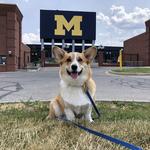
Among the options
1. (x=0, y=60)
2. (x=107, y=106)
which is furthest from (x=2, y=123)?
(x=0, y=60)

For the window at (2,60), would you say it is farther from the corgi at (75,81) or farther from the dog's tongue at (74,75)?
the dog's tongue at (74,75)

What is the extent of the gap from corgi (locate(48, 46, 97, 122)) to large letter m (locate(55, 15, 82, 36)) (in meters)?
58.7

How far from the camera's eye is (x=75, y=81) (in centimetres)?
637

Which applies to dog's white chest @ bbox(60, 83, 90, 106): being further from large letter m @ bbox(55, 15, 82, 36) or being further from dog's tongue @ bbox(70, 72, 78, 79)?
large letter m @ bbox(55, 15, 82, 36)

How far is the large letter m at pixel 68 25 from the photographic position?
6488 cm

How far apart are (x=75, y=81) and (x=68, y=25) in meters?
59.5

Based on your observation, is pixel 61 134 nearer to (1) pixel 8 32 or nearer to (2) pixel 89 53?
(2) pixel 89 53

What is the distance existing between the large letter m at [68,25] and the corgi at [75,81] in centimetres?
5873

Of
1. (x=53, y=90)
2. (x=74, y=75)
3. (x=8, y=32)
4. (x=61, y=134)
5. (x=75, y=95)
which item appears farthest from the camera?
(x=8, y=32)

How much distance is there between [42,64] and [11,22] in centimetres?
1438

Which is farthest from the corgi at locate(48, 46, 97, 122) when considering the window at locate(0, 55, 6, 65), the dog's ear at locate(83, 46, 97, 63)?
the window at locate(0, 55, 6, 65)

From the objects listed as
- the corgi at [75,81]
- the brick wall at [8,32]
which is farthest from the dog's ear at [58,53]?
the brick wall at [8,32]

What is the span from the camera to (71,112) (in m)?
6.65

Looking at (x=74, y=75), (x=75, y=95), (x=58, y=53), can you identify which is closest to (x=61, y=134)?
(x=75, y=95)
